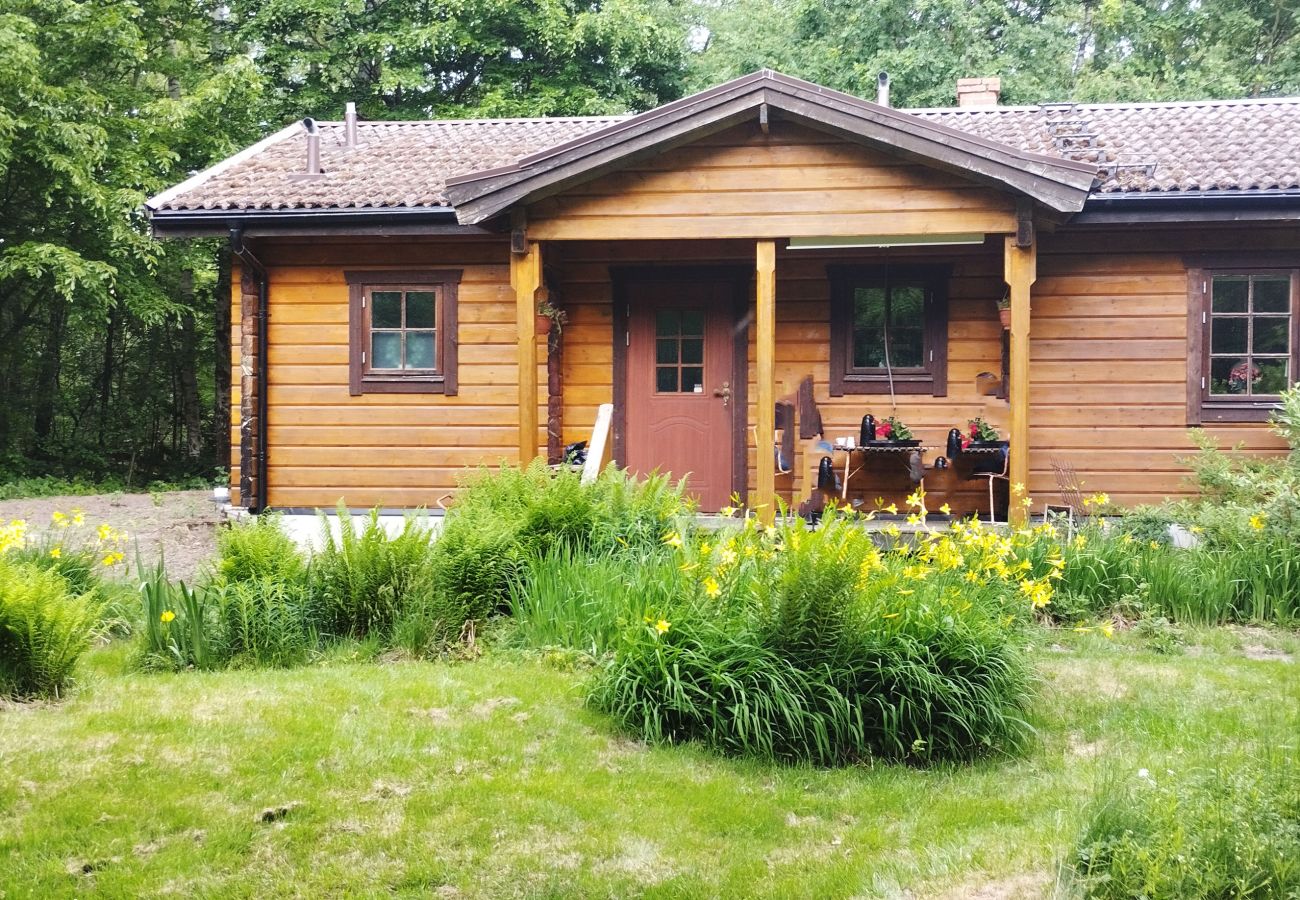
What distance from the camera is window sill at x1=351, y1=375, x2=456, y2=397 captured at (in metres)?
11.4

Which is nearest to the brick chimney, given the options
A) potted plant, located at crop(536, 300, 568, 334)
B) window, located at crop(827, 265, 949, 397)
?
window, located at crop(827, 265, 949, 397)

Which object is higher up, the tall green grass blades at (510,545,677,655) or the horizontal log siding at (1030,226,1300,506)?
the horizontal log siding at (1030,226,1300,506)

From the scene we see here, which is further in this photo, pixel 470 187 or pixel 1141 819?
pixel 470 187

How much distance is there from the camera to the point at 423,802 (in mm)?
4059

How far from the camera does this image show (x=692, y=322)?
11.9 metres

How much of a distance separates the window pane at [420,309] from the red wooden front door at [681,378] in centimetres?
202

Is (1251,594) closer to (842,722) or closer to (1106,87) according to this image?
(842,722)

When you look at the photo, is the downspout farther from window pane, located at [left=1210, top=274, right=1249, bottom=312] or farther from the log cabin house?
window pane, located at [left=1210, top=274, right=1249, bottom=312]

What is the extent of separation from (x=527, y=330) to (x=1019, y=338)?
163 inches

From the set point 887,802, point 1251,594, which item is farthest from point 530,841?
point 1251,594

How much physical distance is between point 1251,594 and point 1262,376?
420 centimetres

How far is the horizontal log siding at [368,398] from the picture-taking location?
11.4 m

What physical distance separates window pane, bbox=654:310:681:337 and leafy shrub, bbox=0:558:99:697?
733 centimetres

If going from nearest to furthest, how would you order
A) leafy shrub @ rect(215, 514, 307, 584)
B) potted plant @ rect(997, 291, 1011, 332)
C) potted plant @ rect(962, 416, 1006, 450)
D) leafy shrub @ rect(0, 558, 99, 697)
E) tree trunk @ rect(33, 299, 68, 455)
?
leafy shrub @ rect(0, 558, 99, 697)
leafy shrub @ rect(215, 514, 307, 584)
potted plant @ rect(997, 291, 1011, 332)
potted plant @ rect(962, 416, 1006, 450)
tree trunk @ rect(33, 299, 68, 455)
